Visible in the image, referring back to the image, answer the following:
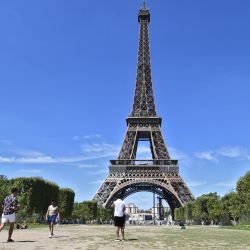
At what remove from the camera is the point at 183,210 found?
3696 inches

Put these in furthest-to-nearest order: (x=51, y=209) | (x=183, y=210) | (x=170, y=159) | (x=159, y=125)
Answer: (x=159, y=125) < (x=170, y=159) < (x=183, y=210) < (x=51, y=209)

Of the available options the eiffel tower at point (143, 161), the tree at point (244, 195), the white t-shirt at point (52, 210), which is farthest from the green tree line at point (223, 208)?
the white t-shirt at point (52, 210)

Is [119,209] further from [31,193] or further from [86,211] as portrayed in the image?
[86,211]

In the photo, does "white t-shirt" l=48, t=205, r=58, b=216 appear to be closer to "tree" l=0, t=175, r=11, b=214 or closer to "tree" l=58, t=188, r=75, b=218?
"tree" l=0, t=175, r=11, b=214

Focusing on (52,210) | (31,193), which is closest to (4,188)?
(31,193)

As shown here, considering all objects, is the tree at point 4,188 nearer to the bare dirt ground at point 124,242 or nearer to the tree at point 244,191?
the tree at point 244,191

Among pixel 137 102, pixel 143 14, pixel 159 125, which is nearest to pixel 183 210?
pixel 159 125

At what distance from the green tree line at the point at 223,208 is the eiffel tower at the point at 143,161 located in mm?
4715

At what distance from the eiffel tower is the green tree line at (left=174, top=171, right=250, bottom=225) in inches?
186

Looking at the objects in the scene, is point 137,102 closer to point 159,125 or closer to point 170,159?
point 159,125

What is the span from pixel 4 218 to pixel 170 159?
85616mm

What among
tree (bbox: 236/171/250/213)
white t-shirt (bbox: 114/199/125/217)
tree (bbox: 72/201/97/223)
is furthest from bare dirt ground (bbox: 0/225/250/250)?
tree (bbox: 72/201/97/223)

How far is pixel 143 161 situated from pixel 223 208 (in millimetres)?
28364

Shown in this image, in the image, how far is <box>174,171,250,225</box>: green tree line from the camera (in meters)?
62.8
